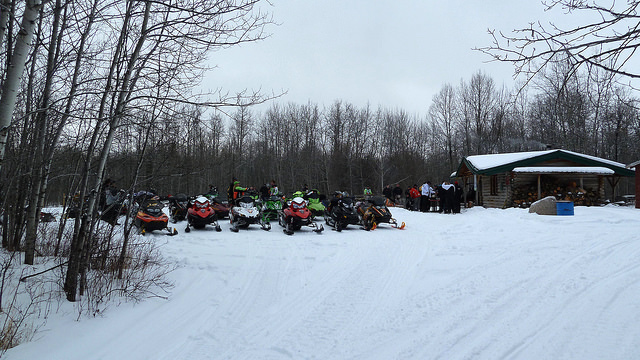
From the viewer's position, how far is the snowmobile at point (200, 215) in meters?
9.94

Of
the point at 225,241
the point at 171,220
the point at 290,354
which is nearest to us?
the point at 290,354

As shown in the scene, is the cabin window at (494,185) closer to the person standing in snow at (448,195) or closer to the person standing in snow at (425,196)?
the person standing in snow at (425,196)

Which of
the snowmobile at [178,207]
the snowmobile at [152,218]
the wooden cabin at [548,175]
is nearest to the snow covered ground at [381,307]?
the snowmobile at [152,218]

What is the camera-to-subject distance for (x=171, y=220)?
39.5 feet

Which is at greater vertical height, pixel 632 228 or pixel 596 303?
pixel 632 228

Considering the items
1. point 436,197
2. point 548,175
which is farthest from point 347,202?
point 548,175

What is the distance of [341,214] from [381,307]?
20.1 feet

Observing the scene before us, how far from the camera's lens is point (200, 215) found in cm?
995

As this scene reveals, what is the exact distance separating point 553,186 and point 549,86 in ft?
54.7

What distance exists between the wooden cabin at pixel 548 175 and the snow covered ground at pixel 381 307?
10.3 metres

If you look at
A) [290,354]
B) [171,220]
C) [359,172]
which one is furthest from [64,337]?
[359,172]

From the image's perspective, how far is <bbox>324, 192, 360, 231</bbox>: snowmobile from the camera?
10578 millimetres

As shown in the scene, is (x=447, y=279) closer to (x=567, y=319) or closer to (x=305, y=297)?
(x=567, y=319)

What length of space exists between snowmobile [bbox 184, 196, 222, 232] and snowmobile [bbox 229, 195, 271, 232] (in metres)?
A: 0.52
